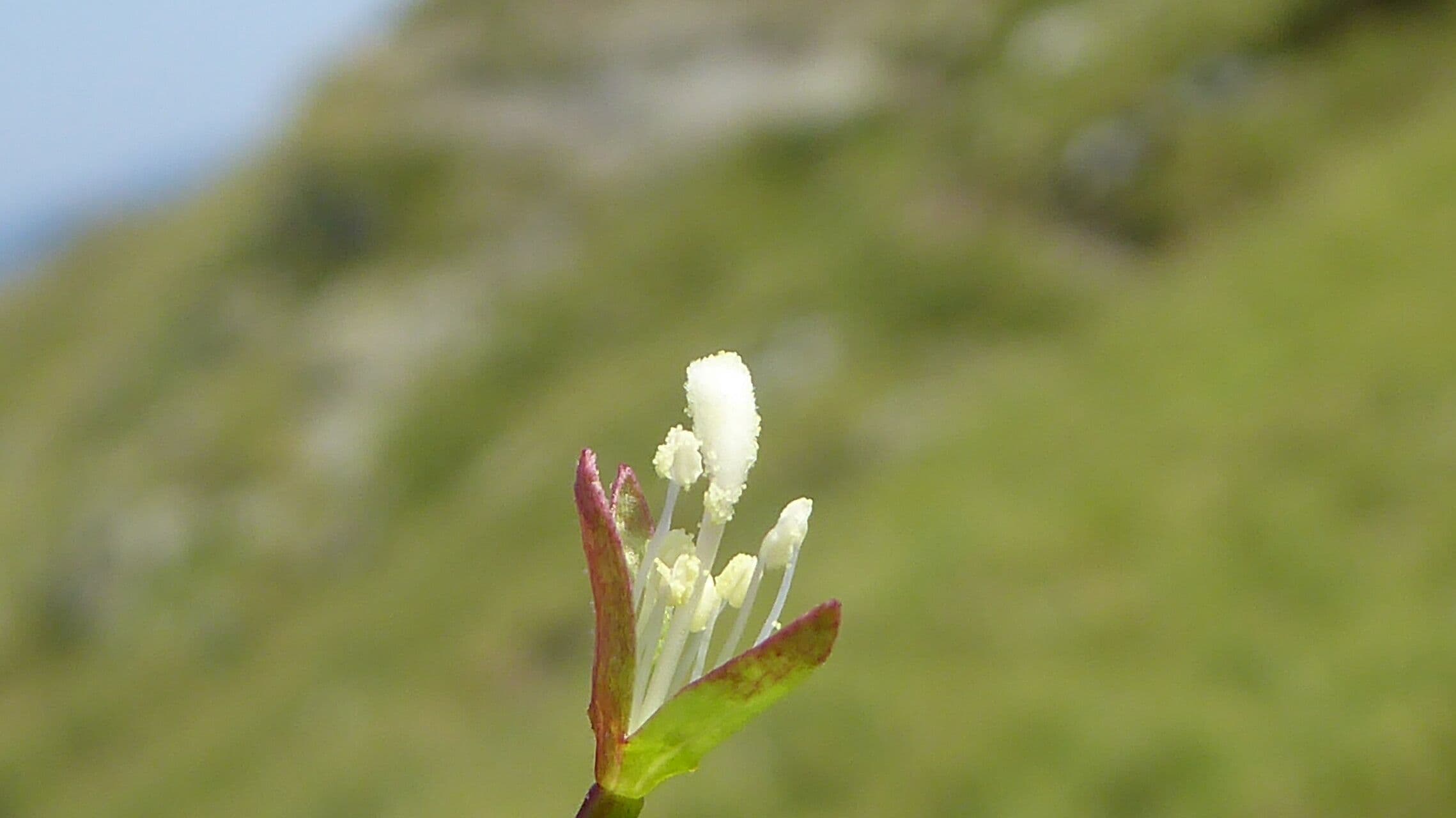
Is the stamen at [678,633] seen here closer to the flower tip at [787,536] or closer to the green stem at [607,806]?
the flower tip at [787,536]

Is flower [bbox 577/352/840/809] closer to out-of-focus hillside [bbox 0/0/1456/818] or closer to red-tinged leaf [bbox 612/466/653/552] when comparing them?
red-tinged leaf [bbox 612/466/653/552]

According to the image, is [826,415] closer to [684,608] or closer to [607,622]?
[684,608]

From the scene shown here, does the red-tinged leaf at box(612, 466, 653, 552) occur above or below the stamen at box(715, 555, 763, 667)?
above

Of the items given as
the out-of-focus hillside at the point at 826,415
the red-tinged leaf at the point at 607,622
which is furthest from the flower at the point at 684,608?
the out-of-focus hillside at the point at 826,415

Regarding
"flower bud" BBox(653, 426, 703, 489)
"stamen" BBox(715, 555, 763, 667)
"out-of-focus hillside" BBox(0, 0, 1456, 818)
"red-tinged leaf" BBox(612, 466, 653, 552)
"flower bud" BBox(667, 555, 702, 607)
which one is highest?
"flower bud" BBox(653, 426, 703, 489)

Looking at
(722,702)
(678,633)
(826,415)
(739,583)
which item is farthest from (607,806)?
(826,415)

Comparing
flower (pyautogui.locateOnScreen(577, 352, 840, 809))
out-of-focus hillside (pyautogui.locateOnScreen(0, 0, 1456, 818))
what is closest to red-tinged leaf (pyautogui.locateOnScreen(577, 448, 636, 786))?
flower (pyautogui.locateOnScreen(577, 352, 840, 809))

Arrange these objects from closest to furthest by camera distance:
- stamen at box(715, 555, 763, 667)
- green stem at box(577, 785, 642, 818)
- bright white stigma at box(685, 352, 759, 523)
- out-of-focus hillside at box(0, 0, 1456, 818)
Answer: green stem at box(577, 785, 642, 818) < bright white stigma at box(685, 352, 759, 523) < stamen at box(715, 555, 763, 667) < out-of-focus hillside at box(0, 0, 1456, 818)
